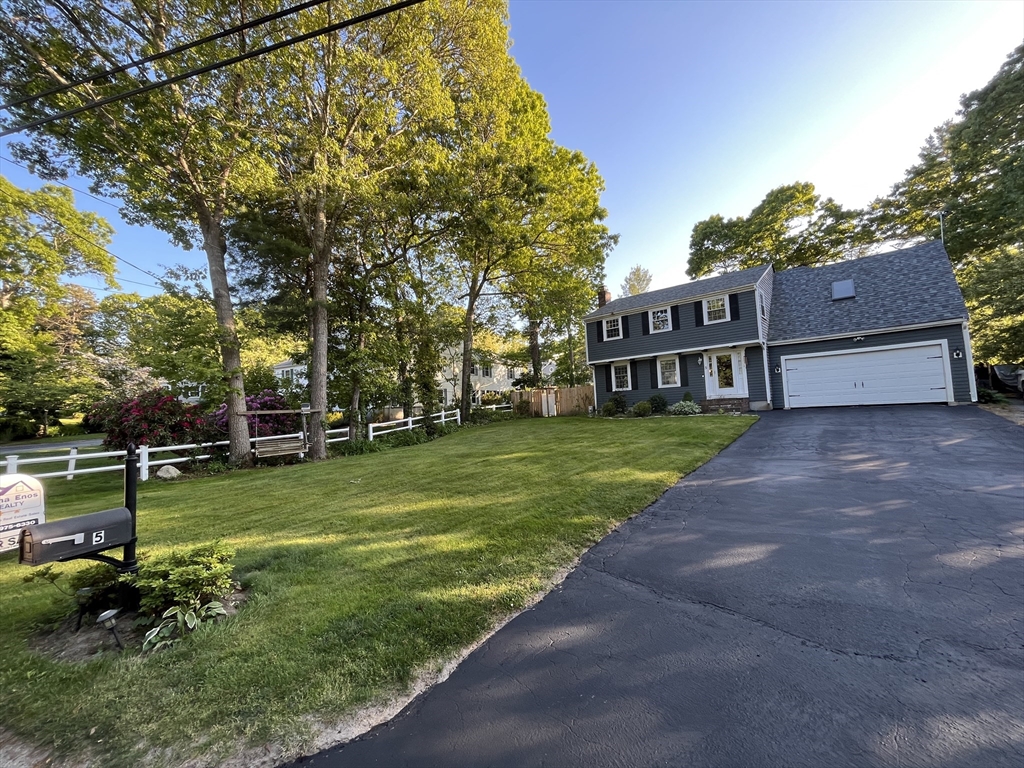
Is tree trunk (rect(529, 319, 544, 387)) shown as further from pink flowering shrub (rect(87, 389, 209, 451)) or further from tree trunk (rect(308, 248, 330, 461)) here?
pink flowering shrub (rect(87, 389, 209, 451))

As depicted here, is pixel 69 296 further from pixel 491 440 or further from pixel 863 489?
pixel 863 489

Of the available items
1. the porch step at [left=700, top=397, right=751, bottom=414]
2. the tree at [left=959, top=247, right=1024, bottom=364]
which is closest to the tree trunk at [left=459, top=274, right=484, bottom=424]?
the porch step at [left=700, top=397, right=751, bottom=414]

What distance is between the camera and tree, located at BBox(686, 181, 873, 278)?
2528cm

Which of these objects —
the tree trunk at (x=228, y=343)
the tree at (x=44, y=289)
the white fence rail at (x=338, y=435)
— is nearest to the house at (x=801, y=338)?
the white fence rail at (x=338, y=435)

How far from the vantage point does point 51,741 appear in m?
1.87

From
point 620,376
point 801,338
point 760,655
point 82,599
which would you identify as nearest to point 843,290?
point 801,338

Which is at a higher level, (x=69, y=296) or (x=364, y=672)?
(x=69, y=296)

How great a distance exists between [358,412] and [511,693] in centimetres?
1279

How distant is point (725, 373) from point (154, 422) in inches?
778

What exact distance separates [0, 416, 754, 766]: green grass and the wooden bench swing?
3.25 metres

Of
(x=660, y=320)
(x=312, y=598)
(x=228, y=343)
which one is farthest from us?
(x=660, y=320)

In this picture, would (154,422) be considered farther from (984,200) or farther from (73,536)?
(984,200)

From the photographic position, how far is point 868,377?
14.5 metres

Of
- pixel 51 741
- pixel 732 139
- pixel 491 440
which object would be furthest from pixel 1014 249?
pixel 51 741
